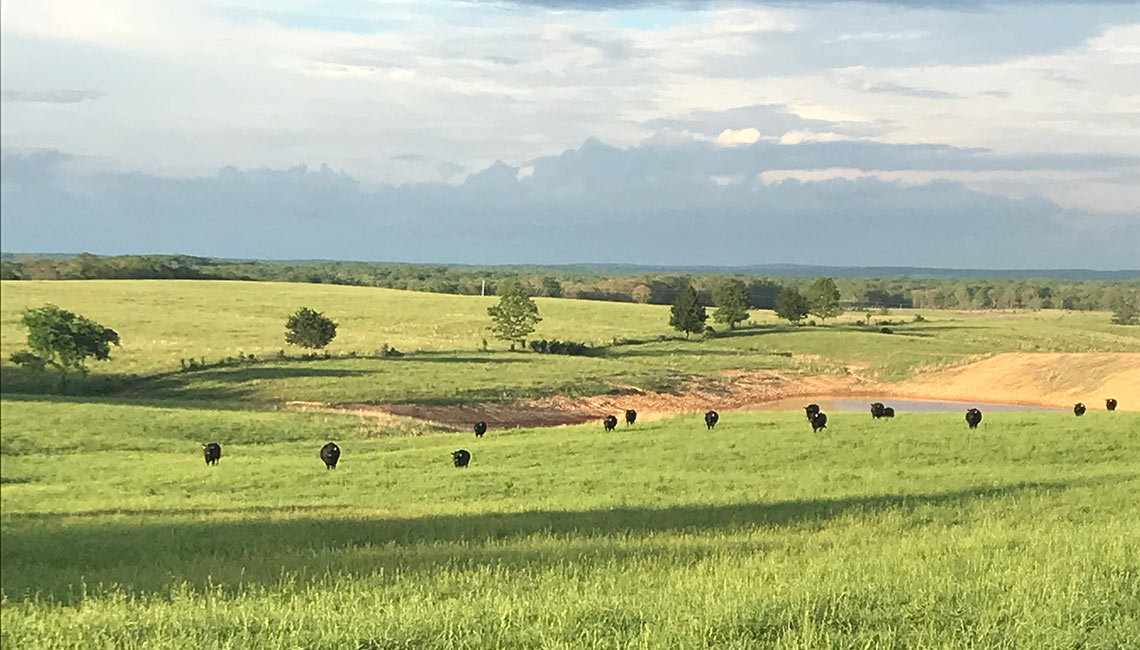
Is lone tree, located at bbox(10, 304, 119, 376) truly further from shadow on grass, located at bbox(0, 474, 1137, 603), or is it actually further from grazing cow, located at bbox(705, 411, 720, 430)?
grazing cow, located at bbox(705, 411, 720, 430)

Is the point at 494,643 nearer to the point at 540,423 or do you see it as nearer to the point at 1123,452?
the point at 1123,452

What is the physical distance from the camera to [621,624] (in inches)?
272

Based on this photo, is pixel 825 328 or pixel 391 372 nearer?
pixel 825 328

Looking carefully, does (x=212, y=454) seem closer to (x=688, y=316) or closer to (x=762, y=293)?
(x=688, y=316)

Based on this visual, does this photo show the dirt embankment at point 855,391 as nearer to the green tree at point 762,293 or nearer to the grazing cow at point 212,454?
the grazing cow at point 212,454

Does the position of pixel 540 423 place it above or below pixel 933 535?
below

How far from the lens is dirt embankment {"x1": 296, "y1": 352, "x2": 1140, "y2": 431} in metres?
14.2

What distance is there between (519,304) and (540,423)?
24.4m

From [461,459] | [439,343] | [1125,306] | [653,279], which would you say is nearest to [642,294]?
[653,279]

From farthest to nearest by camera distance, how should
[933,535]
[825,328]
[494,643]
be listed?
[825,328]
[933,535]
[494,643]

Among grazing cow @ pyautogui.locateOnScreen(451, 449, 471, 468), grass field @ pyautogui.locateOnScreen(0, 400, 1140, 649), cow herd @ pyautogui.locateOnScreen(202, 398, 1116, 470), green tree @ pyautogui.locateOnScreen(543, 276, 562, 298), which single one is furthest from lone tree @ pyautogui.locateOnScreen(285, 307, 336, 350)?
green tree @ pyautogui.locateOnScreen(543, 276, 562, 298)

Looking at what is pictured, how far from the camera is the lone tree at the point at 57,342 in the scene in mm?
21252

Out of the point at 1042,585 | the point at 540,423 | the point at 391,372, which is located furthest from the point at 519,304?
the point at 1042,585

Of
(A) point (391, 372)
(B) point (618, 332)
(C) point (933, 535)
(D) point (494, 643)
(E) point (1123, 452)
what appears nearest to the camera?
(D) point (494, 643)
